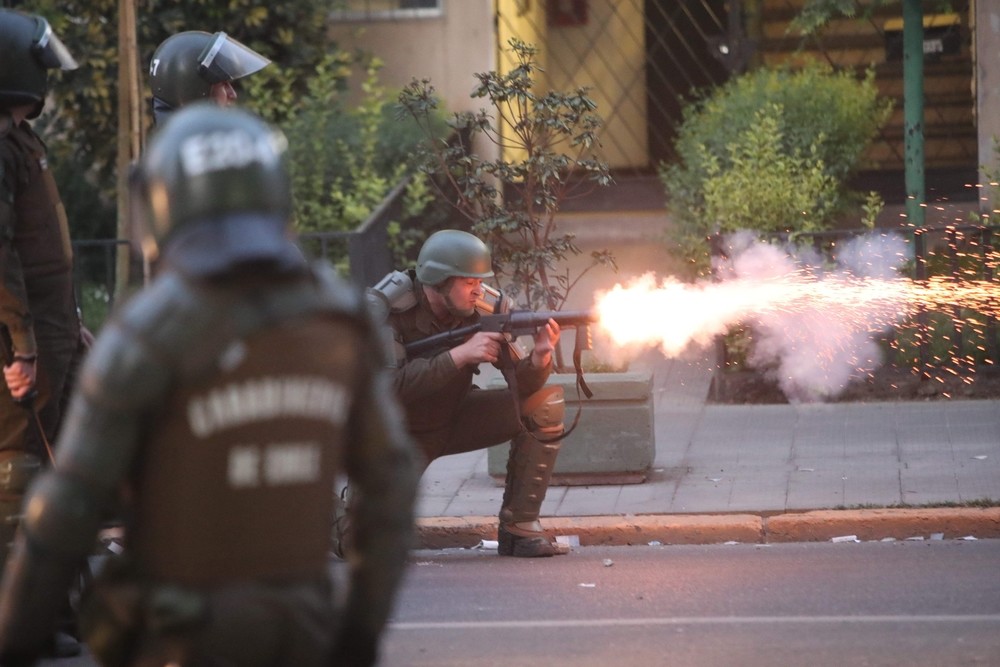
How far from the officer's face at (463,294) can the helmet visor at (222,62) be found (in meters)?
1.21

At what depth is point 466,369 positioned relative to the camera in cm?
695

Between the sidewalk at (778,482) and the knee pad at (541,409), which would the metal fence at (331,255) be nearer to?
the sidewalk at (778,482)

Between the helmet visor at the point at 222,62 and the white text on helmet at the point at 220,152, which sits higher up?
the helmet visor at the point at 222,62

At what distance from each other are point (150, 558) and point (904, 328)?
8.28 metres

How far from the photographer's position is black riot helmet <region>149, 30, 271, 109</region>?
6219mm

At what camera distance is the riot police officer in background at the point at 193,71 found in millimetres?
6219

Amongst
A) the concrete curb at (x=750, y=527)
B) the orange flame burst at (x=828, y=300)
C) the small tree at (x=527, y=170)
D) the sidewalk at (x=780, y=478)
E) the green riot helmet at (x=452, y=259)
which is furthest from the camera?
the small tree at (x=527, y=170)

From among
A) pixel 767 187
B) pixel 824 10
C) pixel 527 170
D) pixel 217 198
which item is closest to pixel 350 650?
pixel 217 198

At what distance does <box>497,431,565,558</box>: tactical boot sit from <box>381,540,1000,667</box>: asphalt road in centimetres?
7

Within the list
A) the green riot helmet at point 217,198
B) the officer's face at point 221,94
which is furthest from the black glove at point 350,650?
the officer's face at point 221,94

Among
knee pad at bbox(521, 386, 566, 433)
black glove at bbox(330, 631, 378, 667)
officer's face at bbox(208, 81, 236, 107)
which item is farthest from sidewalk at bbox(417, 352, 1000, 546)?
black glove at bbox(330, 631, 378, 667)

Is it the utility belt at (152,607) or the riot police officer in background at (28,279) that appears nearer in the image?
the utility belt at (152,607)

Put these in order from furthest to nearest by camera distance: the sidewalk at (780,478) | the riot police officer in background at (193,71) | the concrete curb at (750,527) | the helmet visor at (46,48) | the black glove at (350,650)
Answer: the sidewalk at (780,478)
the concrete curb at (750,527)
the riot police officer in background at (193,71)
the helmet visor at (46,48)
the black glove at (350,650)

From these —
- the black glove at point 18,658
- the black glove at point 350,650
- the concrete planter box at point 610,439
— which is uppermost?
the black glove at point 18,658
